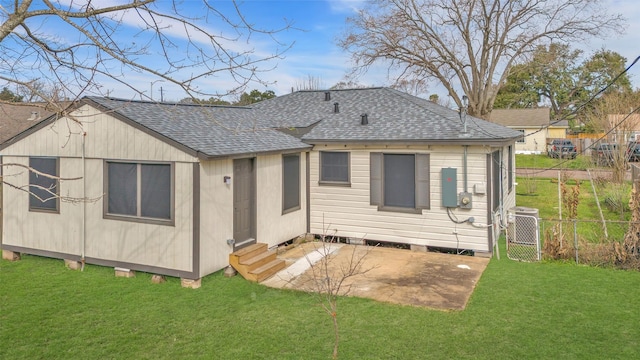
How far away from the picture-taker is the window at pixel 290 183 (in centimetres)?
1012

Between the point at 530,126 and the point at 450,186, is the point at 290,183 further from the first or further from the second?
the point at 530,126

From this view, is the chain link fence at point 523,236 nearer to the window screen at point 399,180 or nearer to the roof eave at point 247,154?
the window screen at point 399,180

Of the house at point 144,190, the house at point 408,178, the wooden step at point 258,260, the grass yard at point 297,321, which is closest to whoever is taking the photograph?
the grass yard at point 297,321

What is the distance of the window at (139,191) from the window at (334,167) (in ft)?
13.8

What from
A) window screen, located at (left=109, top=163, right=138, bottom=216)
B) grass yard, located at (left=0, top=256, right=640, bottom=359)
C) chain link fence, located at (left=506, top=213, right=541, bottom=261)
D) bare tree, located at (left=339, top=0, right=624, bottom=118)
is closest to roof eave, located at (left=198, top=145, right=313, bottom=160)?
window screen, located at (left=109, top=163, right=138, bottom=216)

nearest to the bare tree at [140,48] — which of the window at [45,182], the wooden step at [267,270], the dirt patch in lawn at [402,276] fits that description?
the dirt patch in lawn at [402,276]

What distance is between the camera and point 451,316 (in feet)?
20.0

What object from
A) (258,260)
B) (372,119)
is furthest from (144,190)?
(372,119)

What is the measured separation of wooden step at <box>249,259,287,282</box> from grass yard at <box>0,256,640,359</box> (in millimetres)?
195

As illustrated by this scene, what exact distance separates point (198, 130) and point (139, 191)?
1.62 meters

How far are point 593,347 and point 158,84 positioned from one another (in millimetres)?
5663

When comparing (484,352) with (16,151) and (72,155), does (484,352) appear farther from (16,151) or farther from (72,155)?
(16,151)

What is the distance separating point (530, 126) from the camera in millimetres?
40531

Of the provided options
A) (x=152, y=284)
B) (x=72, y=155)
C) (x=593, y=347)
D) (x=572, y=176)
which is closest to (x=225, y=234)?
(x=152, y=284)
